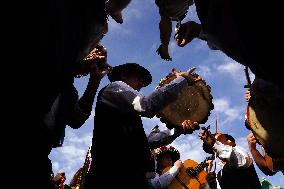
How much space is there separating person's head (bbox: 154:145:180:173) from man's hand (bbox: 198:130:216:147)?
23.1 inches

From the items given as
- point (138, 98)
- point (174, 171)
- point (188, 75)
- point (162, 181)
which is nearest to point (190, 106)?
point (188, 75)

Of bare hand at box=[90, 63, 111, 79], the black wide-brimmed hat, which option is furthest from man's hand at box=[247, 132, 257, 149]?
bare hand at box=[90, 63, 111, 79]

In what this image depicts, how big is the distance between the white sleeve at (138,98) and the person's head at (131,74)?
1.68 feet

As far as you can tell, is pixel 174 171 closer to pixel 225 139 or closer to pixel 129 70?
pixel 225 139

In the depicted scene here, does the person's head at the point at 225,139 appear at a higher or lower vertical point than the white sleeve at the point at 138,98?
higher

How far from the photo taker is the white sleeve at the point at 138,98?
3265mm

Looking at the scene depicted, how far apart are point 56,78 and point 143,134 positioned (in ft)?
5.79

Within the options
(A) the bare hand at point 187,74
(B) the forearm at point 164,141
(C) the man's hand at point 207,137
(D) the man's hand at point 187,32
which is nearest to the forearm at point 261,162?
(B) the forearm at point 164,141

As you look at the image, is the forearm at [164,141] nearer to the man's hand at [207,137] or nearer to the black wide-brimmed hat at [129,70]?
the black wide-brimmed hat at [129,70]

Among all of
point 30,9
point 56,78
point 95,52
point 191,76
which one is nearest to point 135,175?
point 95,52

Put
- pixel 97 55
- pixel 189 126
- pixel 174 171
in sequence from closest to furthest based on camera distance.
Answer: pixel 97 55
pixel 189 126
pixel 174 171

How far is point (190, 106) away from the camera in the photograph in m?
4.51

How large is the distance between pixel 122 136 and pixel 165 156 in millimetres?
3919

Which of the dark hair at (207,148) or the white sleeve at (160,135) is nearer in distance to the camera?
the white sleeve at (160,135)
